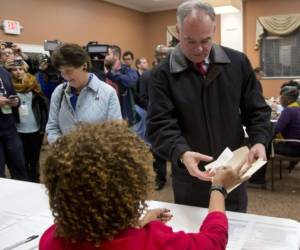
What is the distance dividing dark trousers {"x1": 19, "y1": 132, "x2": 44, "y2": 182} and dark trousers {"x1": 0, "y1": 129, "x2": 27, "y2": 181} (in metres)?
0.48

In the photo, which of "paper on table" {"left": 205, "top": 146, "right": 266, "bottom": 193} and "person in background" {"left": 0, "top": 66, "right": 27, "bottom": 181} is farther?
"person in background" {"left": 0, "top": 66, "right": 27, "bottom": 181}

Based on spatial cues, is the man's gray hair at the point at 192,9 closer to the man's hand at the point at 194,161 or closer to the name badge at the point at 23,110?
the man's hand at the point at 194,161

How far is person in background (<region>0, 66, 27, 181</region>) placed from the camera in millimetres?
3021

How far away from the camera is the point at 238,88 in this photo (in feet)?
5.18

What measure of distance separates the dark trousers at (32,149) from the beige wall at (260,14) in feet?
20.2

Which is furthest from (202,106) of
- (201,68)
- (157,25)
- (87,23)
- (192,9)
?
(157,25)

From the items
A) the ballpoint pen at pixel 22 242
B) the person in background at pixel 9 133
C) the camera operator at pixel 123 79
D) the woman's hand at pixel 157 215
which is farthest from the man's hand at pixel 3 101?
the woman's hand at pixel 157 215

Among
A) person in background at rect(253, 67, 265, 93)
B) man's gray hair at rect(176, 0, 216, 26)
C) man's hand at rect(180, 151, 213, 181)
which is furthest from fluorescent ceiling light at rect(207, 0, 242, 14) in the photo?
man's hand at rect(180, 151, 213, 181)

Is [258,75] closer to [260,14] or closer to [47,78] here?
[47,78]

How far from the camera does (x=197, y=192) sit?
1.62m

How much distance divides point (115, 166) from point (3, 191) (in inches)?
49.6

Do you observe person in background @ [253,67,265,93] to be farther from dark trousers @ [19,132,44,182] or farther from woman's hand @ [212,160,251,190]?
dark trousers @ [19,132,44,182]

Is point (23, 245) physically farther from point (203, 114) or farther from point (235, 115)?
point (235, 115)

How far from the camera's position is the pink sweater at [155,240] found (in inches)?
29.9
